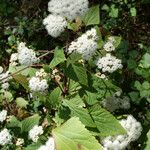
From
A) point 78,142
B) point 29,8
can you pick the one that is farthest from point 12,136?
point 29,8

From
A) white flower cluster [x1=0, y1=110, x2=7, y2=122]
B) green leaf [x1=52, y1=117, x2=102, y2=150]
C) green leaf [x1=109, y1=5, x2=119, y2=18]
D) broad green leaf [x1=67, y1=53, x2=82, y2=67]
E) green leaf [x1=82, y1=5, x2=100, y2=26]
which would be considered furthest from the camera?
green leaf [x1=109, y1=5, x2=119, y2=18]

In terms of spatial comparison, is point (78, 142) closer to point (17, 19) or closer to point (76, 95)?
point (76, 95)

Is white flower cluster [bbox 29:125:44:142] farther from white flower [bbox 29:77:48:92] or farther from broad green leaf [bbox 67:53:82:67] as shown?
broad green leaf [bbox 67:53:82:67]

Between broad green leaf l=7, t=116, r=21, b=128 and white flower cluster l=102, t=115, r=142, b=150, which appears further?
broad green leaf l=7, t=116, r=21, b=128

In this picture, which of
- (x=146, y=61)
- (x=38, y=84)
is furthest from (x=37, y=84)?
(x=146, y=61)

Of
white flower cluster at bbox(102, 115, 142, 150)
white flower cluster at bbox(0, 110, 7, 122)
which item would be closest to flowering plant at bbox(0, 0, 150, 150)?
white flower cluster at bbox(102, 115, 142, 150)

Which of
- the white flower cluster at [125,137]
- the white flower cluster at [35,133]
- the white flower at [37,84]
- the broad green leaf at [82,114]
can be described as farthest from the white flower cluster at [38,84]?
the white flower cluster at [125,137]

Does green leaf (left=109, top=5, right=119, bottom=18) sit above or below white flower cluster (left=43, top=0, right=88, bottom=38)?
below
